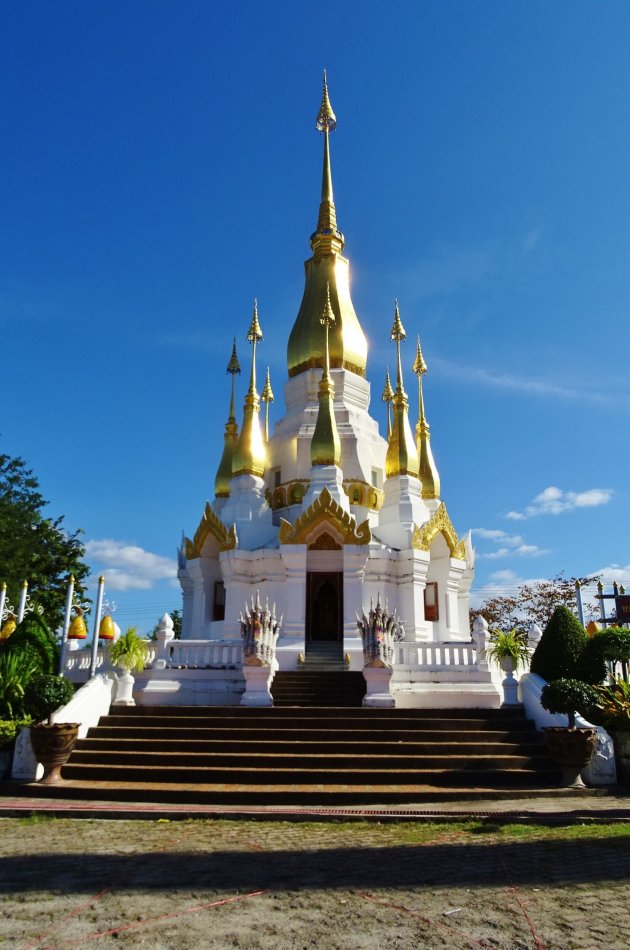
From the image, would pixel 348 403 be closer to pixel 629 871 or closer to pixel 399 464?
pixel 399 464

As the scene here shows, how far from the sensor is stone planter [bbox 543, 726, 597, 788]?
34.9 ft

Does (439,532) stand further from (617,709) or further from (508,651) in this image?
(617,709)

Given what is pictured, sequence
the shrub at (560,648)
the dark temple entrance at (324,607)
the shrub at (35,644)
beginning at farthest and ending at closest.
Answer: the dark temple entrance at (324,607), the shrub at (560,648), the shrub at (35,644)

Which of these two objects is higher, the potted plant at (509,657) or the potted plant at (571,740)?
the potted plant at (509,657)

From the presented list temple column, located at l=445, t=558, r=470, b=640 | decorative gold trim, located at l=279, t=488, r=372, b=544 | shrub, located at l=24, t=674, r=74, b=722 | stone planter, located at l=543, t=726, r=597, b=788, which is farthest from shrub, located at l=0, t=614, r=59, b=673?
temple column, located at l=445, t=558, r=470, b=640

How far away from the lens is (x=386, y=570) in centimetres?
2212

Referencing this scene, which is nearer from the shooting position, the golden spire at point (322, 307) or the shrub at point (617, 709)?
the shrub at point (617, 709)

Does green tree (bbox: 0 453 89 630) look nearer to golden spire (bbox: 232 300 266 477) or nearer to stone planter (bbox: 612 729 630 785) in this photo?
golden spire (bbox: 232 300 266 477)

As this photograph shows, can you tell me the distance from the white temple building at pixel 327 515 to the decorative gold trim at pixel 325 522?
0.11ft

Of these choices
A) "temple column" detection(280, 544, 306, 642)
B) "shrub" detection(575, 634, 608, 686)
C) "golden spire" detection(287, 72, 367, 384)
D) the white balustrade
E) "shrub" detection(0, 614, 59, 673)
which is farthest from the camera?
"golden spire" detection(287, 72, 367, 384)

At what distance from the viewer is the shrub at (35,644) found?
45.4ft

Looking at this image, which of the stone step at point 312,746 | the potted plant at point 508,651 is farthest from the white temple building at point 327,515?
the stone step at point 312,746

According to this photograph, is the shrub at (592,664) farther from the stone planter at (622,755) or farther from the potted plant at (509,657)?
the stone planter at (622,755)

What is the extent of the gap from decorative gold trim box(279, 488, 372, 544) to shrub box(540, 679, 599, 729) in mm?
9659
